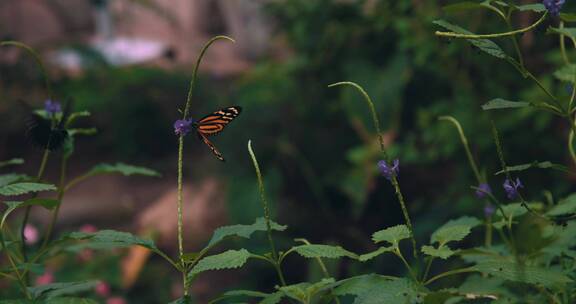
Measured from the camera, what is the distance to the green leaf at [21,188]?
48.3 inches

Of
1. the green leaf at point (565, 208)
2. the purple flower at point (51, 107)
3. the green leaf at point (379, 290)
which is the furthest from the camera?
the purple flower at point (51, 107)

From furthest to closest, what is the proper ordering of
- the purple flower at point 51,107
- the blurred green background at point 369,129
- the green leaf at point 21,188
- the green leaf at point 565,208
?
the blurred green background at point 369,129 → the purple flower at point 51,107 → the green leaf at point 565,208 → the green leaf at point 21,188

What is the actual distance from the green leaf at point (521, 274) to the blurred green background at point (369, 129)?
97.1 inches

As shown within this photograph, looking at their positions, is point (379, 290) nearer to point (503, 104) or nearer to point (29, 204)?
point (503, 104)

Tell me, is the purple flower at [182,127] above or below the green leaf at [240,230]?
above

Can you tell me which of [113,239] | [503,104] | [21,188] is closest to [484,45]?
[503,104]

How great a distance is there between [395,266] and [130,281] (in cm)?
151

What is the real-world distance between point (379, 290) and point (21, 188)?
0.54 m

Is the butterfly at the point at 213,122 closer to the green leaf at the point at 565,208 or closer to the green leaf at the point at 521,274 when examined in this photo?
the green leaf at the point at 521,274


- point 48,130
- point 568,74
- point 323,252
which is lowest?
point 323,252

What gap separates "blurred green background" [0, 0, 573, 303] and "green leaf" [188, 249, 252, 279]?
8.50 feet

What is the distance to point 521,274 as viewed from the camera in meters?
1.15

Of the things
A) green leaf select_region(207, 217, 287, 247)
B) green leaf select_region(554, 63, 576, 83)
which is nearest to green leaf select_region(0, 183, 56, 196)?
green leaf select_region(207, 217, 287, 247)

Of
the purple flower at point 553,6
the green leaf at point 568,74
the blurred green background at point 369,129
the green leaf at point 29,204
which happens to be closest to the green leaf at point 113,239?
the green leaf at point 29,204
